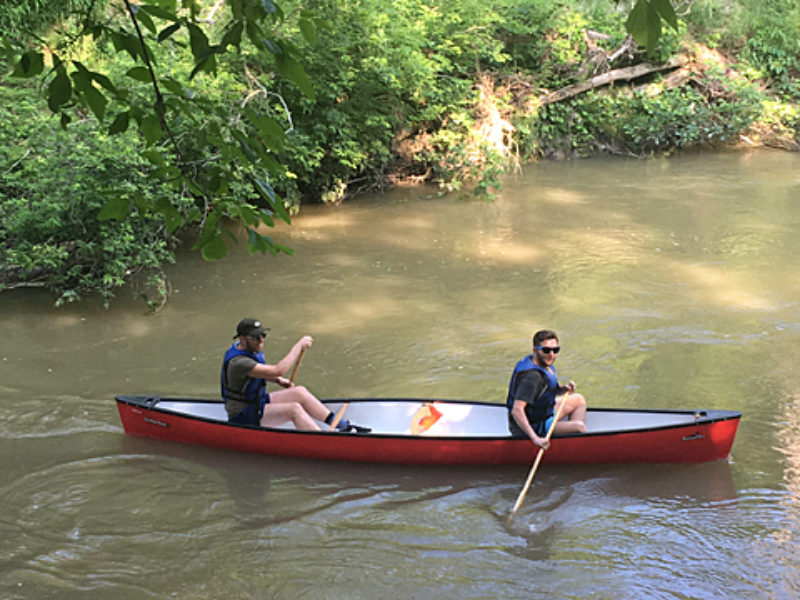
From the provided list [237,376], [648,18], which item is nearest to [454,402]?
[237,376]

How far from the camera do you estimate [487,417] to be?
7.05 meters

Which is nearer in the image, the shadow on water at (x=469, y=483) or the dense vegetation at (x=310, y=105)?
the dense vegetation at (x=310, y=105)

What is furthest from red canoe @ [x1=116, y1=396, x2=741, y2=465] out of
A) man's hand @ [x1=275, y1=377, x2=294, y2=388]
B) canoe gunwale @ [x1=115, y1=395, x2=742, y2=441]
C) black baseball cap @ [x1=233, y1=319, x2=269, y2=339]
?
black baseball cap @ [x1=233, y1=319, x2=269, y2=339]

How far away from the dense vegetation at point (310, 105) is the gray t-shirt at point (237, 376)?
1408 millimetres

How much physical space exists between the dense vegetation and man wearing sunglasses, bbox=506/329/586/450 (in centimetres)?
246

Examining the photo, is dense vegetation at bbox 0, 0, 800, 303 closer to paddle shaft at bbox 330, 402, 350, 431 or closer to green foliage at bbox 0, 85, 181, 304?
green foliage at bbox 0, 85, 181, 304

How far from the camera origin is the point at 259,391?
22.0 ft

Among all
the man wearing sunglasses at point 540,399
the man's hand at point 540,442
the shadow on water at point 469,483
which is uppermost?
the man wearing sunglasses at point 540,399

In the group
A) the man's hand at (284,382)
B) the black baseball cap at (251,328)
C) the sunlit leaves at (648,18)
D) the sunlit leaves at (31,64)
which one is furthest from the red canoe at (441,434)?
the sunlit leaves at (648,18)

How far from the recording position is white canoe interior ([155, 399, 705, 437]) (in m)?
6.82

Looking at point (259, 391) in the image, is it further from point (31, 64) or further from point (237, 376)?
point (31, 64)

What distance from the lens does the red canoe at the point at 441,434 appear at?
6297 mm

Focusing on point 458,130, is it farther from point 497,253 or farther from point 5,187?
point 5,187

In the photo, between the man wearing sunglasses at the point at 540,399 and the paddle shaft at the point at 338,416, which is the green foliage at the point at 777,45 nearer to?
the man wearing sunglasses at the point at 540,399
